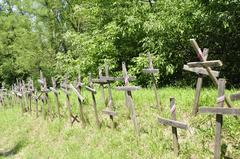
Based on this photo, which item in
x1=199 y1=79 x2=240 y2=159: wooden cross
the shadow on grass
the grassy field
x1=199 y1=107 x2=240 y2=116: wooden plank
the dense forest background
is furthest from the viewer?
the dense forest background

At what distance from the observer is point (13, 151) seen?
12836 mm

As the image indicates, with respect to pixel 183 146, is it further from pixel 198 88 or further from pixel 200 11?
pixel 200 11

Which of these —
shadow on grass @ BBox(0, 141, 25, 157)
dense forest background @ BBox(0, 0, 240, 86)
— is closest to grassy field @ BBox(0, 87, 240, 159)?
shadow on grass @ BBox(0, 141, 25, 157)

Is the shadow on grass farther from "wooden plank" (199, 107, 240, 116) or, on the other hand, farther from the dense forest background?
"wooden plank" (199, 107, 240, 116)

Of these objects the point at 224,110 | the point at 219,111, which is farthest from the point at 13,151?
the point at 224,110

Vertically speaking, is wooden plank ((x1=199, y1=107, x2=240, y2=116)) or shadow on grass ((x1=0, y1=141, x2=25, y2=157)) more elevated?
wooden plank ((x1=199, y1=107, x2=240, y2=116))

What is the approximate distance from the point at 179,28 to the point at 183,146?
28.7ft

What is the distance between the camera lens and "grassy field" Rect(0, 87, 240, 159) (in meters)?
7.84

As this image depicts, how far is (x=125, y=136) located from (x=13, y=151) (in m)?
4.93

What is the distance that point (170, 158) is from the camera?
795 cm

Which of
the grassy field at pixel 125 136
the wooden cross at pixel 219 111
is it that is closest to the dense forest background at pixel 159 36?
the grassy field at pixel 125 136

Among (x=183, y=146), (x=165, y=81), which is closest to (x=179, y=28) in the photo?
(x=165, y=81)

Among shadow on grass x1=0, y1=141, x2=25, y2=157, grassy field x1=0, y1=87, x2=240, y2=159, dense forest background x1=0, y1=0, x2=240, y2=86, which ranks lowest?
shadow on grass x1=0, y1=141, x2=25, y2=157

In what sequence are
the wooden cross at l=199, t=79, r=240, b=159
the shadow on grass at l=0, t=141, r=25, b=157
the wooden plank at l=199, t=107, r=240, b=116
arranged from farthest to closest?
the shadow on grass at l=0, t=141, r=25, b=157, the wooden cross at l=199, t=79, r=240, b=159, the wooden plank at l=199, t=107, r=240, b=116
